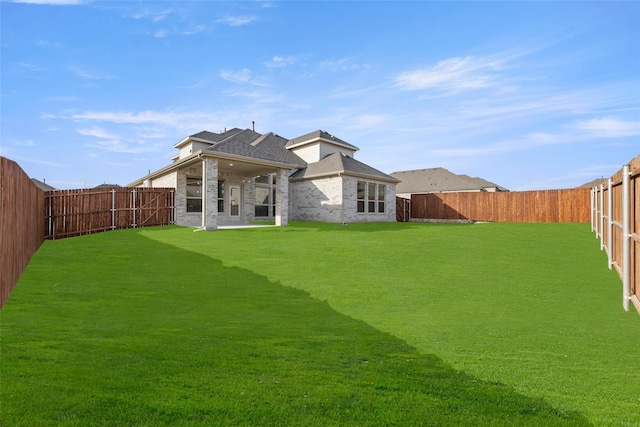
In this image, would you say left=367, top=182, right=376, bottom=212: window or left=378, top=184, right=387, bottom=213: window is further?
left=378, top=184, right=387, bottom=213: window

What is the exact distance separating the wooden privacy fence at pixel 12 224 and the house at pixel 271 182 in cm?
836

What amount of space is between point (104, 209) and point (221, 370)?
16.7 meters

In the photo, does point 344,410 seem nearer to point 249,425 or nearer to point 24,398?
point 249,425

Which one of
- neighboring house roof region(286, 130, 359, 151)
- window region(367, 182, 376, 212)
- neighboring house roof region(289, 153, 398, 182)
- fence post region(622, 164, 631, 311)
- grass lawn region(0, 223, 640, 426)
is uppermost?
neighboring house roof region(286, 130, 359, 151)

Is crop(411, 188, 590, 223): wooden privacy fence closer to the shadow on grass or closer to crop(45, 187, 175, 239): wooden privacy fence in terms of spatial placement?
crop(45, 187, 175, 239): wooden privacy fence

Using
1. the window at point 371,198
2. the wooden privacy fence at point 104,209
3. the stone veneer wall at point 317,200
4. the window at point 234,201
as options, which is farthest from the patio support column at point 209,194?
the window at point 371,198

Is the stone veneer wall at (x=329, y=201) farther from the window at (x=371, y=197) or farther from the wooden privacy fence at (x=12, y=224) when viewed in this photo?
the wooden privacy fence at (x=12, y=224)

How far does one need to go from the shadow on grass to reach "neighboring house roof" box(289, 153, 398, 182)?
55.8ft

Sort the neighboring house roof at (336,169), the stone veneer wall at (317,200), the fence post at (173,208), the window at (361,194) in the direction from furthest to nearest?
the window at (361,194) → the neighboring house roof at (336,169) → the stone veneer wall at (317,200) → the fence post at (173,208)

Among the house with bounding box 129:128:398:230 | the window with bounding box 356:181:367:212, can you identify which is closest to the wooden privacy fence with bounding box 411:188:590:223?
the house with bounding box 129:128:398:230

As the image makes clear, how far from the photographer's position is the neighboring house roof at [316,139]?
26734 mm

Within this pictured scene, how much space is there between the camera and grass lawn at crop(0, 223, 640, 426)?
2.95 meters

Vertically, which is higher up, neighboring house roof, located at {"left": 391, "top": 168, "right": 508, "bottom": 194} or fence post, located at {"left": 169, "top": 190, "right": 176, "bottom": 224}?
neighboring house roof, located at {"left": 391, "top": 168, "right": 508, "bottom": 194}

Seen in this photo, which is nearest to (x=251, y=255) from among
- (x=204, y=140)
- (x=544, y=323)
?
(x=544, y=323)
